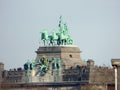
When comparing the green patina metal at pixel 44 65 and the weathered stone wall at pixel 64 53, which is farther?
the green patina metal at pixel 44 65

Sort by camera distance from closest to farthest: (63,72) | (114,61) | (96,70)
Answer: (114,61)
(96,70)
(63,72)

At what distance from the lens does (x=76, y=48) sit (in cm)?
17175

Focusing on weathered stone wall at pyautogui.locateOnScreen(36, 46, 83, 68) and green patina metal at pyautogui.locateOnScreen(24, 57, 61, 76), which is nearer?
weathered stone wall at pyautogui.locateOnScreen(36, 46, 83, 68)

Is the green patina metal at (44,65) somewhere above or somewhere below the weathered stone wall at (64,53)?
below

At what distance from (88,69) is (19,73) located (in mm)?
13952

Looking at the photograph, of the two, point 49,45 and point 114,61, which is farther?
point 49,45

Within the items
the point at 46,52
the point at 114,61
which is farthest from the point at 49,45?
the point at 114,61

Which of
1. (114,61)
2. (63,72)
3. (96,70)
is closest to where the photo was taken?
(114,61)

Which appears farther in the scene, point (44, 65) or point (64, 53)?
point (44, 65)

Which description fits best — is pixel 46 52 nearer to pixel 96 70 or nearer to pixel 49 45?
pixel 49 45

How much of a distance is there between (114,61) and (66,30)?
453 ft

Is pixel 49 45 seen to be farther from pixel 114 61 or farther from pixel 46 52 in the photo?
pixel 114 61

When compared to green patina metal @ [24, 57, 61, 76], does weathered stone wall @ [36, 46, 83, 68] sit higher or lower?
higher

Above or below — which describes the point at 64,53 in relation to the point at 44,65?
above
